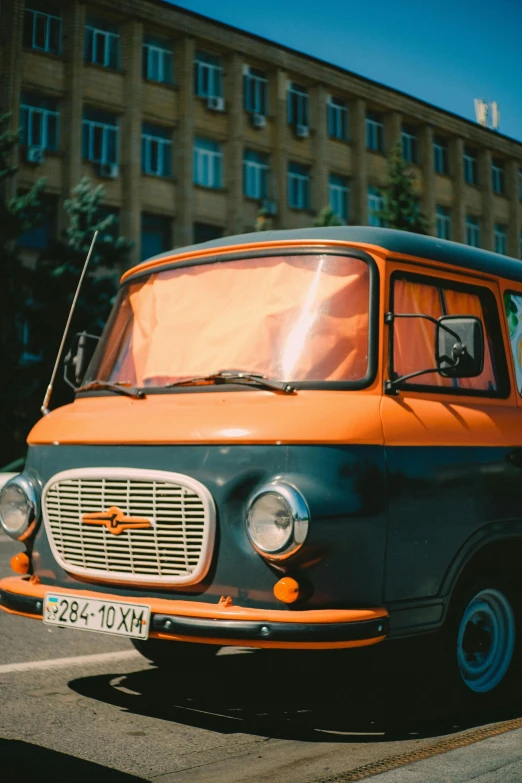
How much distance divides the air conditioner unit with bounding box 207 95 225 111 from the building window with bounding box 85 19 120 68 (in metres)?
3.57

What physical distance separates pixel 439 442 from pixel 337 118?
3804cm

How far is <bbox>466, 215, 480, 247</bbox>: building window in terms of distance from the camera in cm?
4888

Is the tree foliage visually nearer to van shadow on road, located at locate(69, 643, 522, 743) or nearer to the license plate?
van shadow on road, located at locate(69, 643, 522, 743)

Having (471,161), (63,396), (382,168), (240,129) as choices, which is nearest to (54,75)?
(240,129)

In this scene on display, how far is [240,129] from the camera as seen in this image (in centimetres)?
3772

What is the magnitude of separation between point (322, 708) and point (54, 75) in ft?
99.4

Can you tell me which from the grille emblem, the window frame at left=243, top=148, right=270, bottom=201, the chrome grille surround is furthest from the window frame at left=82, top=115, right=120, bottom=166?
the grille emblem

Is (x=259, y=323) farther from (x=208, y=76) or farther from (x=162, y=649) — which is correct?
(x=208, y=76)

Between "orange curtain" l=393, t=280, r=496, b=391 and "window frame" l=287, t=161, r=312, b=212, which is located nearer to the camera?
"orange curtain" l=393, t=280, r=496, b=391

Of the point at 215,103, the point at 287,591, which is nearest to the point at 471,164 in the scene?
the point at 215,103

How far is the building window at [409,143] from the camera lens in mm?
45219

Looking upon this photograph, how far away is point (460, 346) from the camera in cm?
534

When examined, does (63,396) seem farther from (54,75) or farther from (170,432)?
(170,432)

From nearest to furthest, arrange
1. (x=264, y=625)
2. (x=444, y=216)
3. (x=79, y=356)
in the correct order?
(x=264, y=625) < (x=79, y=356) < (x=444, y=216)
